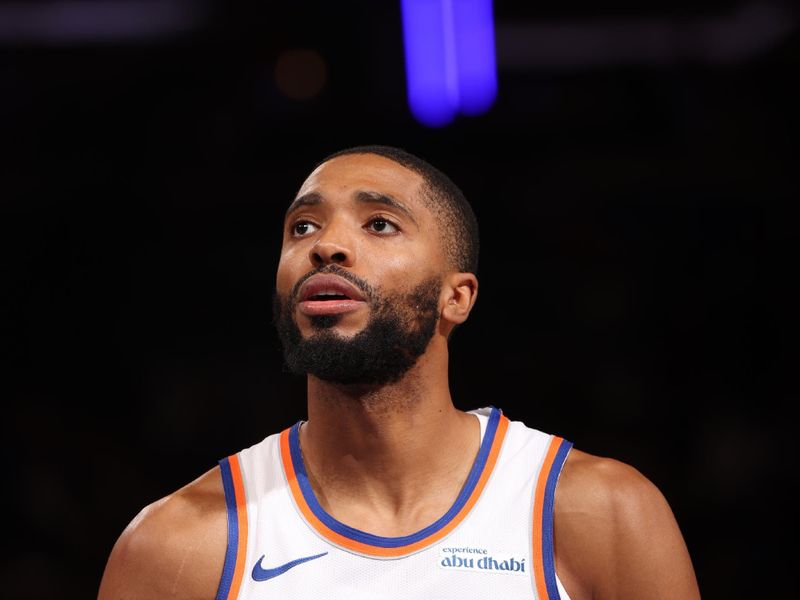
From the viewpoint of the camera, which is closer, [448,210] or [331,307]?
[331,307]

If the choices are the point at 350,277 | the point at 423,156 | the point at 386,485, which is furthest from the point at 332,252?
the point at 423,156

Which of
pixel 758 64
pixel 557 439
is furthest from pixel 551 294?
pixel 557 439

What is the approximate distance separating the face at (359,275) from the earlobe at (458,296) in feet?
0.18

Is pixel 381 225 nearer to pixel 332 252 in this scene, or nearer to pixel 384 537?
pixel 332 252

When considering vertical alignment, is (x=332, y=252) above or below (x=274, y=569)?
above

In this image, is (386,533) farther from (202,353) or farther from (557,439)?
(202,353)

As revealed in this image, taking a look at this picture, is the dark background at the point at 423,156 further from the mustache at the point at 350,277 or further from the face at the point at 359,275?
the mustache at the point at 350,277

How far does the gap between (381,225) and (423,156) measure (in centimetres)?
243

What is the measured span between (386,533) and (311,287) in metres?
0.52

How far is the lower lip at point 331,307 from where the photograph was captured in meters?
1.84

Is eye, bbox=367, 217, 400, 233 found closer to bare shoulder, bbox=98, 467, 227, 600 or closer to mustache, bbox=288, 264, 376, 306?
mustache, bbox=288, 264, 376, 306

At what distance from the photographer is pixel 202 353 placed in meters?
4.47

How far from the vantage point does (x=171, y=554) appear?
1855 mm

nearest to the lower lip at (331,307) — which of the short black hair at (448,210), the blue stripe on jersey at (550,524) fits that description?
the short black hair at (448,210)
